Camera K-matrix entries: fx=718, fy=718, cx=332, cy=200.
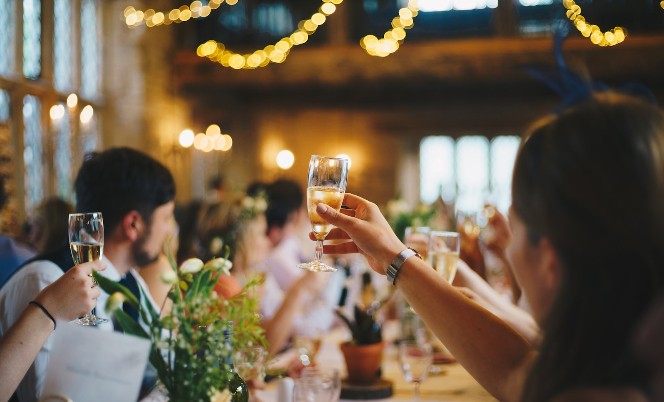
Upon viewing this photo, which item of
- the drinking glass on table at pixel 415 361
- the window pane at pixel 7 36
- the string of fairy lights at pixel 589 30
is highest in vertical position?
the window pane at pixel 7 36

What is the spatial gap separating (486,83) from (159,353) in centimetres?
868

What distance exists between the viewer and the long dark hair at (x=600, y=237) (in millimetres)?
987

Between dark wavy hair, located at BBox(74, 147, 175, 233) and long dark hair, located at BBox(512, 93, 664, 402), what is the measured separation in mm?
1567

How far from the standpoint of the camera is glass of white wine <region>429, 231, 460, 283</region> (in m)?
2.21

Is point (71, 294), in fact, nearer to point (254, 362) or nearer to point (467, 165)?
point (254, 362)

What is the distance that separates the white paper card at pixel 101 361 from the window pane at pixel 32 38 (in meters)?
6.42

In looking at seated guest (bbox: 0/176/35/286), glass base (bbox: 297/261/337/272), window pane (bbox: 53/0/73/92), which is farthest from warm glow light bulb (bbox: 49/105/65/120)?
glass base (bbox: 297/261/337/272)

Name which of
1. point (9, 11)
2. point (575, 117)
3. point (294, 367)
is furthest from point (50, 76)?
point (575, 117)

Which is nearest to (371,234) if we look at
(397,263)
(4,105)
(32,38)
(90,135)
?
(397,263)

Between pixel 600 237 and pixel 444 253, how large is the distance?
1.21 meters

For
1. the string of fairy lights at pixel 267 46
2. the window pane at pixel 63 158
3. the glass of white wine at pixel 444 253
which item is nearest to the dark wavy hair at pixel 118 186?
the glass of white wine at pixel 444 253

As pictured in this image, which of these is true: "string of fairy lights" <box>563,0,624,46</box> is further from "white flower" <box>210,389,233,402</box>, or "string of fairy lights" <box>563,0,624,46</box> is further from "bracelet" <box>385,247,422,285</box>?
"white flower" <box>210,389,233,402</box>

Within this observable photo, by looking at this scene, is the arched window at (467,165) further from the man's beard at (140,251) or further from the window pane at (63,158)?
the man's beard at (140,251)

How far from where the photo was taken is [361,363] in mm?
2473
